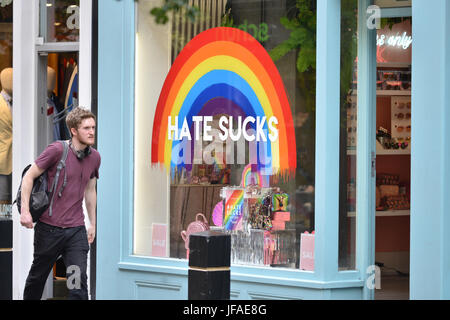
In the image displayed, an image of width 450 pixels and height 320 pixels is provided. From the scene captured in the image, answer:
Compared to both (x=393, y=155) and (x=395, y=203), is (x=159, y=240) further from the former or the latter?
(x=393, y=155)

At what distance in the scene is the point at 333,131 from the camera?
770 centimetres

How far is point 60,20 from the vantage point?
9.60 meters

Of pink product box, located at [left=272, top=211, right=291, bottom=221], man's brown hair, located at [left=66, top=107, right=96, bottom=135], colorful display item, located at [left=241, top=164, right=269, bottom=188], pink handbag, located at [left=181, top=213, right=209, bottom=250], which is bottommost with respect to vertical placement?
pink handbag, located at [left=181, top=213, right=209, bottom=250]

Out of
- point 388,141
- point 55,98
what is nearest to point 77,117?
point 55,98

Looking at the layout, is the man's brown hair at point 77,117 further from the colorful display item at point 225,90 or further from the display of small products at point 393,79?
the display of small products at point 393,79

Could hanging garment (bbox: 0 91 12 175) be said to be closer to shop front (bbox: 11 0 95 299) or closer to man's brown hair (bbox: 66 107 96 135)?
shop front (bbox: 11 0 95 299)

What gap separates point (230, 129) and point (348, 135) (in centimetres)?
117

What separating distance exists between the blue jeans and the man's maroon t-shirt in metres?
0.07

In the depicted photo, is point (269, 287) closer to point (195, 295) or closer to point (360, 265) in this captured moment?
point (360, 265)

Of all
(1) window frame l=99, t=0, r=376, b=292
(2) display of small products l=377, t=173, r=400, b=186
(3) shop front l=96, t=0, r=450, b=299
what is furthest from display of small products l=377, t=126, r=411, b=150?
(1) window frame l=99, t=0, r=376, b=292

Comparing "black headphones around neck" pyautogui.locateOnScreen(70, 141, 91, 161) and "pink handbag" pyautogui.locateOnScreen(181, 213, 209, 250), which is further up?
"black headphones around neck" pyautogui.locateOnScreen(70, 141, 91, 161)

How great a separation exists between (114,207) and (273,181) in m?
1.80

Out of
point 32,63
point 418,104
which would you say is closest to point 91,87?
point 32,63

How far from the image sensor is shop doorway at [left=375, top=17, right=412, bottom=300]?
35.7ft
